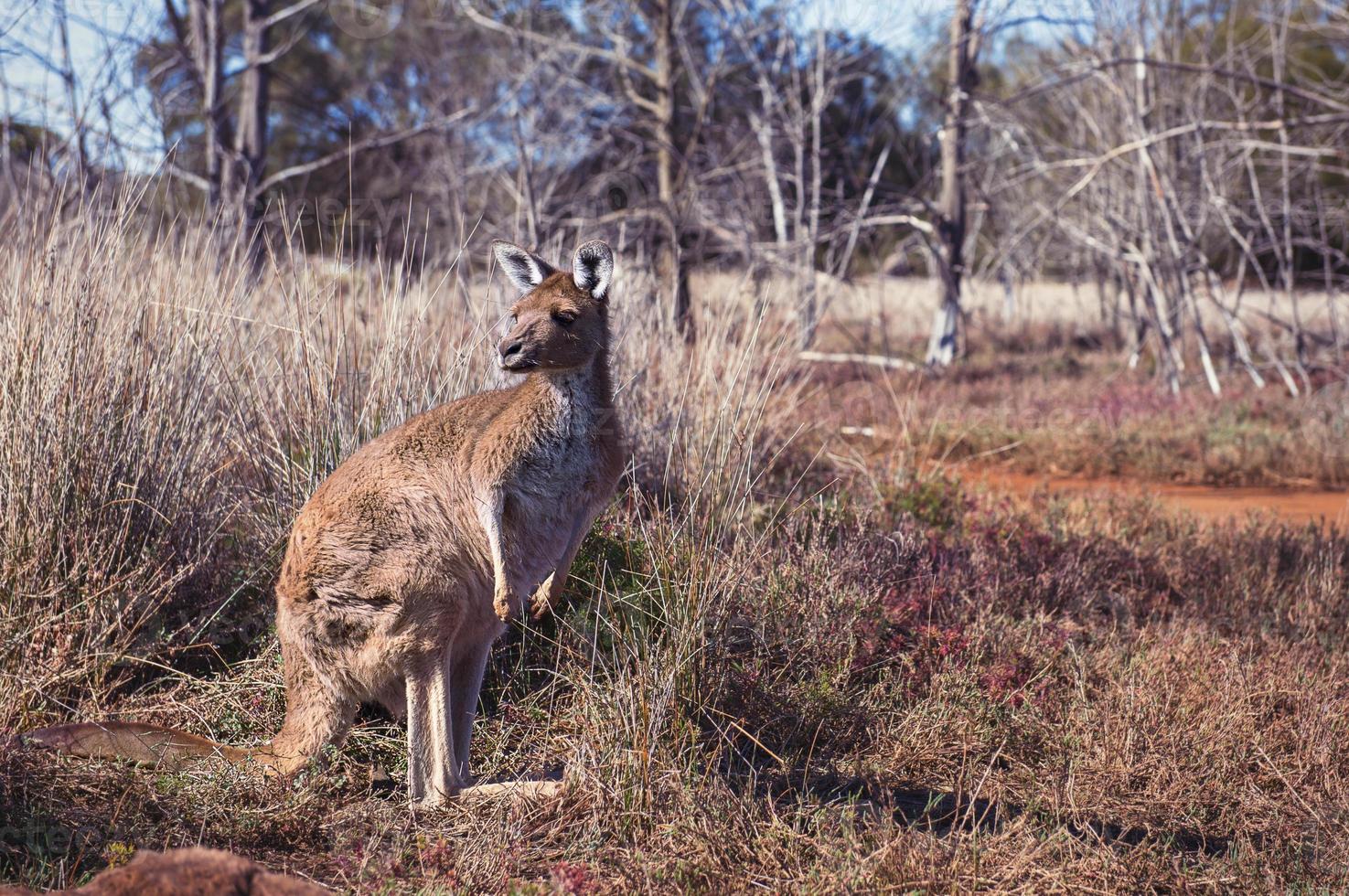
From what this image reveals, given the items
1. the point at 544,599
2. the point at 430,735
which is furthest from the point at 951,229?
the point at 430,735

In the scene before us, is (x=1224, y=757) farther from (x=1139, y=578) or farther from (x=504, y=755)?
(x=504, y=755)

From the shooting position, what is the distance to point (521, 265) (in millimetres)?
3539

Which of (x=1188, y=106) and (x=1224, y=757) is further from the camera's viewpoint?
(x=1188, y=106)

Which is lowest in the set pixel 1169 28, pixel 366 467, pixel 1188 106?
pixel 366 467

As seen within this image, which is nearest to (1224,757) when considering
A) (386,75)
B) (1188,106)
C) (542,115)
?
(1188,106)

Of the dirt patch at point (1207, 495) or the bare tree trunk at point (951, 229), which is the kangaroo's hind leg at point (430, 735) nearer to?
the dirt patch at point (1207, 495)

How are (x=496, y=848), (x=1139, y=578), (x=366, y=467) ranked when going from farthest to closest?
1. (x=1139, y=578)
2. (x=366, y=467)
3. (x=496, y=848)

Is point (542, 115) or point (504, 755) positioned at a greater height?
point (542, 115)

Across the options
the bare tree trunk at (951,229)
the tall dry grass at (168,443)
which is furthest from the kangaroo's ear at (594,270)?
the bare tree trunk at (951,229)

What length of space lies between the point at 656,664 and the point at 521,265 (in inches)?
52.5

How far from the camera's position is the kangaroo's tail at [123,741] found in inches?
125

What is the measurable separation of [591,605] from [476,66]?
1861cm

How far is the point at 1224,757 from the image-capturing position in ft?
12.2

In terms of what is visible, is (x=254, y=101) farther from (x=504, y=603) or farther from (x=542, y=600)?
(x=504, y=603)
